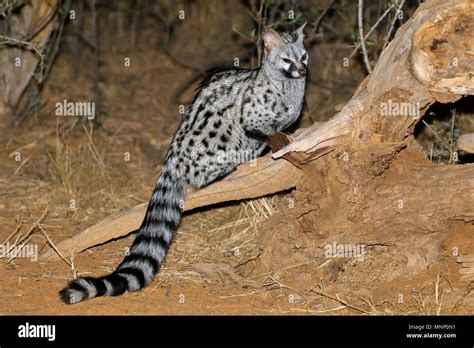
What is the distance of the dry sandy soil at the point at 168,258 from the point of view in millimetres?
6449

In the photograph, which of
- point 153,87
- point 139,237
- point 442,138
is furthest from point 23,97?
point 442,138

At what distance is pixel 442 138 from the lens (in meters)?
8.58

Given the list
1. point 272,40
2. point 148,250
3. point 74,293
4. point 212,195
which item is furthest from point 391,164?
point 74,293

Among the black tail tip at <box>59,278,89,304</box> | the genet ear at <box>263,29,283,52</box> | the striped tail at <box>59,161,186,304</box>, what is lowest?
the black tail tip at <box>59,278,89,304</box>

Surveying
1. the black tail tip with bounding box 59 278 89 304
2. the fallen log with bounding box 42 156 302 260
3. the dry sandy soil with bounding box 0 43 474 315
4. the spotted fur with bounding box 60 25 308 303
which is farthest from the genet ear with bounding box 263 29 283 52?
the black tail tip with bounding box 59 278 89 304

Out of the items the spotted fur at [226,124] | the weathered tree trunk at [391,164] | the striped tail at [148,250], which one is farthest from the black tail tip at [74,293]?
the weathered tree trunk at [391,164]

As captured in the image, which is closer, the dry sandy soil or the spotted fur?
the dry sandy soil

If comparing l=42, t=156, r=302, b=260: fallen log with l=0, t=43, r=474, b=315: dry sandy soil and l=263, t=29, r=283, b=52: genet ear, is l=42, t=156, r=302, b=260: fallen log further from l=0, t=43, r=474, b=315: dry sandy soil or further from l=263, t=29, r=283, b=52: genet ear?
l=263, t=29, r=283, b=52: genet ear

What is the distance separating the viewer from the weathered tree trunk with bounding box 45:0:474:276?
604 cm

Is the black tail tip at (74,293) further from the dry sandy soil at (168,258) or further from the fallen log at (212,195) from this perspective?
the fallen log at (212,195)

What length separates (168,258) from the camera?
7508mm

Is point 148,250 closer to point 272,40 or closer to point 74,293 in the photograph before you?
point 74,293

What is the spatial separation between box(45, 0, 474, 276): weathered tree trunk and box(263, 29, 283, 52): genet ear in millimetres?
1243

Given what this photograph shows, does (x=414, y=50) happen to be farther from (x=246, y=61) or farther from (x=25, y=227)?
(x=246, y=61)
